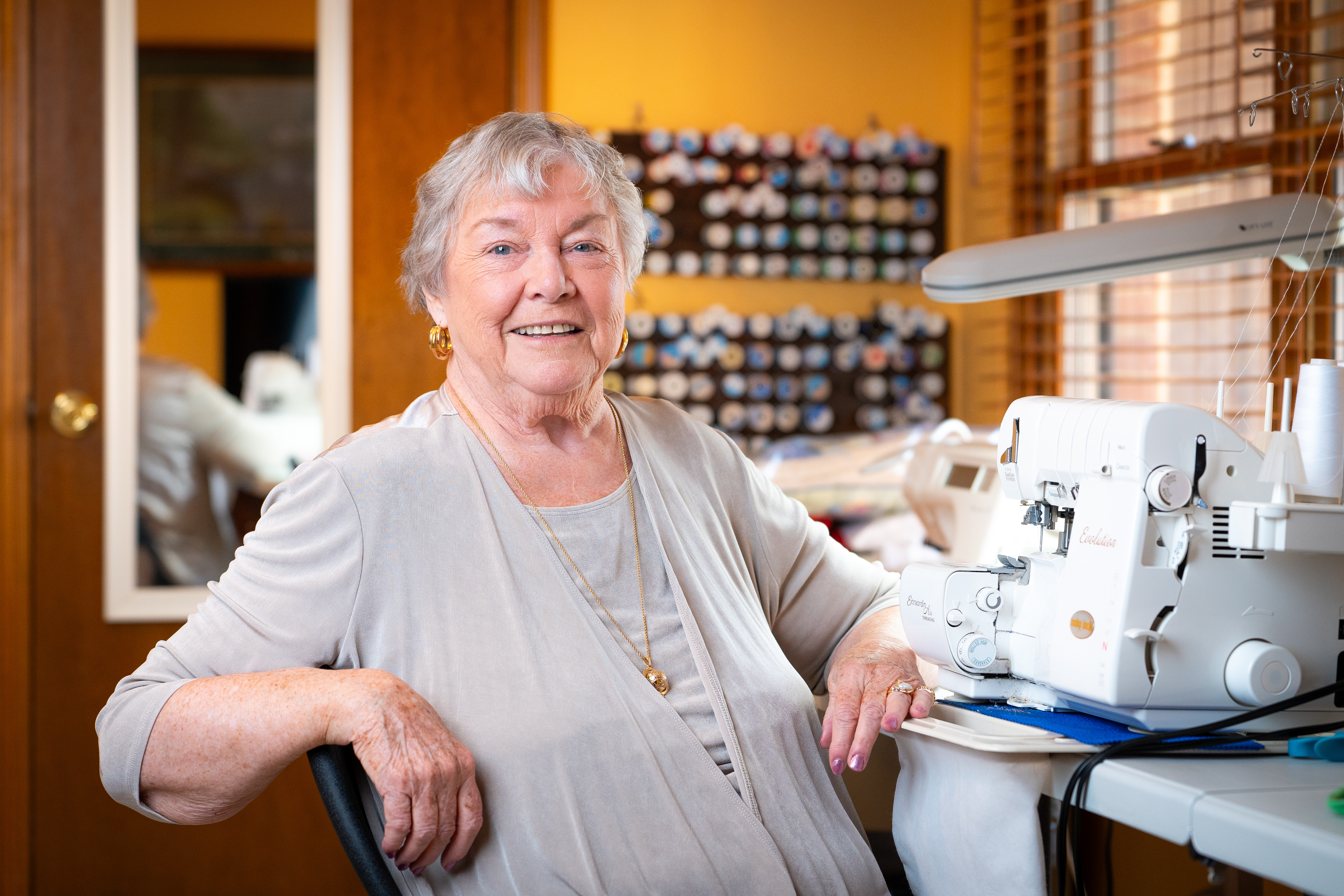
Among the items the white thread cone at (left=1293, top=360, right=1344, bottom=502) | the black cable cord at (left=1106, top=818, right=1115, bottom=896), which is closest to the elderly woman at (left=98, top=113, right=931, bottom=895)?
the white thread cone at (left=1293, top=360, right=1344, bottom=502)

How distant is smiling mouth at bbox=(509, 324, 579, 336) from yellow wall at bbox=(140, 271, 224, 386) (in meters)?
1.45

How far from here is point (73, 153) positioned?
2.47 meters

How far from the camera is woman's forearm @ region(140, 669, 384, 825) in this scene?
107 cm

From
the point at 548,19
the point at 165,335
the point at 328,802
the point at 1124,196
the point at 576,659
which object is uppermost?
the point at 548,19

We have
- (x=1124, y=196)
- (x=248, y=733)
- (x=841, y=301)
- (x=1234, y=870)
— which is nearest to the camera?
(x=248, y=733)

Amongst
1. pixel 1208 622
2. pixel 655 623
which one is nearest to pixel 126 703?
pixel 655 623

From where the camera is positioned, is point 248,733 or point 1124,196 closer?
point 248,733

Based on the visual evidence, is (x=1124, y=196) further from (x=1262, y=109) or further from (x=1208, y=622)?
(x=1208, y=622)

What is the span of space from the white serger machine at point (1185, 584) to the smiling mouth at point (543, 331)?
0.58 m

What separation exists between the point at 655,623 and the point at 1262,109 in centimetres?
187

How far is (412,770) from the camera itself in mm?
1054

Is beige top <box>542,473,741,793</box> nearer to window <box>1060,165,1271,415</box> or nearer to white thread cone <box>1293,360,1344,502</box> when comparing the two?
white thread cone <box>1293,360,1344,502</box>

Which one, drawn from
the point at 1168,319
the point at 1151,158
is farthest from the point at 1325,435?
the point at 1151,158

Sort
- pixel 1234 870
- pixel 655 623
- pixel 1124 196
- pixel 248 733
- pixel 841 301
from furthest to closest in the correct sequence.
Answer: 1. pixel 841 301
2. pixel 1124 196
3. pixel 1234 870
4. pixel 655 623
5. pixel 248 733
